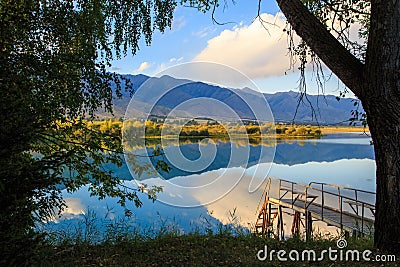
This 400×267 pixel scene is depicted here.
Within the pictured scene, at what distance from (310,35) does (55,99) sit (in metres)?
2.71

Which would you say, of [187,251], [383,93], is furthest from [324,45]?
[187,251]

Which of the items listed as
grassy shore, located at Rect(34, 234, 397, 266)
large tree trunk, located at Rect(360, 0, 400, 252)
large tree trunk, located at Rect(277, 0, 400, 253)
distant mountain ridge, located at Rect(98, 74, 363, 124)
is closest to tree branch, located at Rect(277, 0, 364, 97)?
large tree trunk, located at Rect(277, 0, 400, 253)

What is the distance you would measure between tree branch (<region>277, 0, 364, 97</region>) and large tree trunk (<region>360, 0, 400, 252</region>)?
0.59ft

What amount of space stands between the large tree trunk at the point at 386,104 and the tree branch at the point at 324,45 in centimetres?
18

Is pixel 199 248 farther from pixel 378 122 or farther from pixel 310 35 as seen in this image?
pixel 310 35

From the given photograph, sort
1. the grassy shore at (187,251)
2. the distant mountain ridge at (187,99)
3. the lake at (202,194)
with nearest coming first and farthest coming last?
1. the grassy shore at (187,251)
2. the distant mountain ridge at (187,99)
3. the lake at (202,194)

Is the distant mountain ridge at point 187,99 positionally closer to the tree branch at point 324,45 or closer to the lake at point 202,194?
the tree branch at point 324,45

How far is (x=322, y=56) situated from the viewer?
3623 millimetres

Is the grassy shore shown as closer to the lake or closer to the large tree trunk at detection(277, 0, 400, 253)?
the large tree trunk at detection(277, 0, 400, 253)

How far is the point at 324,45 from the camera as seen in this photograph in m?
3.59

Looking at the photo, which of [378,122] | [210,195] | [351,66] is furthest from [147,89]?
[210,195]

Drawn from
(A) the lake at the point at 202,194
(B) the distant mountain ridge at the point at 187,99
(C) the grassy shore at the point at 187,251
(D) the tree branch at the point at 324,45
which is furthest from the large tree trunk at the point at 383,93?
(A) the lake at the point at 202,194

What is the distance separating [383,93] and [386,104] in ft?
0.37

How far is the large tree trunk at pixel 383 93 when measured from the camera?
10.8ft
